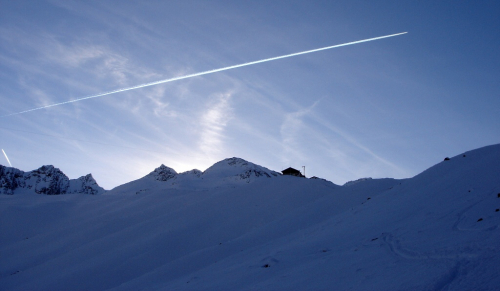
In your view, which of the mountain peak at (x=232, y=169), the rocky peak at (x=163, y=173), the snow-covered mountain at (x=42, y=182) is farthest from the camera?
the snow-covered mountain at (x=42, y=182)

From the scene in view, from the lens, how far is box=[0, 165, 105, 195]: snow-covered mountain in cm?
14438

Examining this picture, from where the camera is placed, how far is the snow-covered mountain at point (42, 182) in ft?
474

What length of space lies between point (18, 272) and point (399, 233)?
671 inches

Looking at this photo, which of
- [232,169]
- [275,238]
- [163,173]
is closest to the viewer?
[275,238]

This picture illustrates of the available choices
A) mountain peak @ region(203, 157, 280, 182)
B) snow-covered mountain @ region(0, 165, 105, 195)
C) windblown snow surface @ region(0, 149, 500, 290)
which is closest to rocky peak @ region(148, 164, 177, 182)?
mountain peak @ region(203, 157, 280, 182)

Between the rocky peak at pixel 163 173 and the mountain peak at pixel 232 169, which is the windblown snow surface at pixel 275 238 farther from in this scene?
the rocky peak at pixel 163 173

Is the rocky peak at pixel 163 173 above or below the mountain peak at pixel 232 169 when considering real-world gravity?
above

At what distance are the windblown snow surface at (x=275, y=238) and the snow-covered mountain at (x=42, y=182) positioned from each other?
139884 millimetres

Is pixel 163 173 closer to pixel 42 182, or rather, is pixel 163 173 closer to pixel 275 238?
pixel 42 182

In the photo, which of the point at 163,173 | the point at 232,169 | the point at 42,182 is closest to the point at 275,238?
the point at 232,169

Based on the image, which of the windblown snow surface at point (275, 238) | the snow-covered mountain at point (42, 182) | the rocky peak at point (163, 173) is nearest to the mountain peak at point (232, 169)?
the rocky peak at point (163, 173)

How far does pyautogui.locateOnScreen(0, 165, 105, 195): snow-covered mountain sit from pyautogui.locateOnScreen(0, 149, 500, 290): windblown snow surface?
140 meters

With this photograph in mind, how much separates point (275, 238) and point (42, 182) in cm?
17221

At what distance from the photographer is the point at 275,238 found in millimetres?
13406
